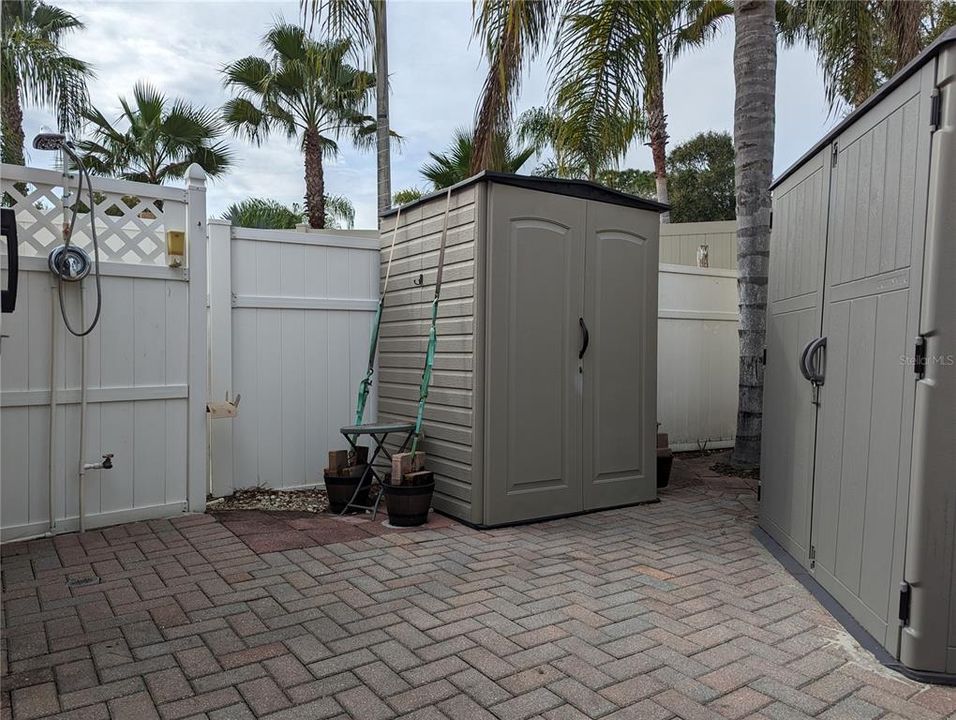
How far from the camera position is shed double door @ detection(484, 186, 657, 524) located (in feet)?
12.9

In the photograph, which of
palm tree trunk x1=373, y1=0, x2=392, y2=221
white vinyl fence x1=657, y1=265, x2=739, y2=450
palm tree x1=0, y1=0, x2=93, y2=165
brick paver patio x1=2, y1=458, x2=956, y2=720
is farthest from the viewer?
palm tree x1=0, y1=0, x2=93, y2=165

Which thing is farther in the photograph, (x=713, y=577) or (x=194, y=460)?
(x=194, y=460)

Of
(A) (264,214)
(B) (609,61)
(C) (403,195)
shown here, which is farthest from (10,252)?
(C) (403,195)

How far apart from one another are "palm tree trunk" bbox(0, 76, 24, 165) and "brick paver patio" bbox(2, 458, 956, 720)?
9.11m

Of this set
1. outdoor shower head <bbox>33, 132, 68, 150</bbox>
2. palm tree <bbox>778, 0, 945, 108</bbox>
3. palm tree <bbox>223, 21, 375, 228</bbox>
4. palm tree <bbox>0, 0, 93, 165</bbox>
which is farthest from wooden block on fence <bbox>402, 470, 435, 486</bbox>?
palm tree <bbox>0, 0, 93, 165</bbox>

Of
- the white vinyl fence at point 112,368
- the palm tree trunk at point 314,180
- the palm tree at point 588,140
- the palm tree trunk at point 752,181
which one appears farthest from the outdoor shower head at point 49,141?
the palm tree trunk at point 314,180

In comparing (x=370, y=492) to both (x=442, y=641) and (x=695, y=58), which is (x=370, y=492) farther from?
(x=695, y=58)

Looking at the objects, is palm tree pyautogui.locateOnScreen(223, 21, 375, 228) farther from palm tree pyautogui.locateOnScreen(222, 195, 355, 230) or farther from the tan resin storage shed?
the tan resin storage shed

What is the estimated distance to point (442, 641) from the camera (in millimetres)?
2408

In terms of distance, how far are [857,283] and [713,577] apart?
1482 mm

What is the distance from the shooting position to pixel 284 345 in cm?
467

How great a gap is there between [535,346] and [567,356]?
0.81ft

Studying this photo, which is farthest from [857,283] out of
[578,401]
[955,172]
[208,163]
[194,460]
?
[208,163]

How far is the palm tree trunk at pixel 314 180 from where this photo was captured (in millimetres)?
12336
